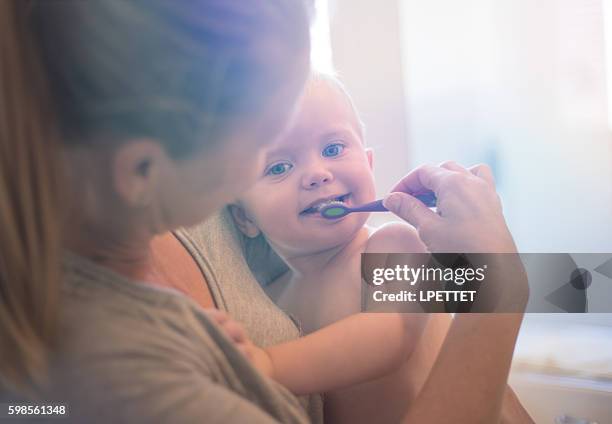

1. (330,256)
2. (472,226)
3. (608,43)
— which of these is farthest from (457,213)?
(608,43)

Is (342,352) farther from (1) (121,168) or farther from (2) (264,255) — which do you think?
(1) (121,168)

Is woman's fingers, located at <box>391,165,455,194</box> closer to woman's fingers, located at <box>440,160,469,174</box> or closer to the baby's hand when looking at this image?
woman's fingers, located at <box>440,160,469,174</box>

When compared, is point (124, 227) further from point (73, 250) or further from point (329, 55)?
point (329, 55)

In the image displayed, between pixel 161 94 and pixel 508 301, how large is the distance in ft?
1.01

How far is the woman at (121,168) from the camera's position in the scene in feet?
1.08

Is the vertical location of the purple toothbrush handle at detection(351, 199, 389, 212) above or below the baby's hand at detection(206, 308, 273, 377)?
above

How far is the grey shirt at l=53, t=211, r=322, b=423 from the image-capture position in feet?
1.10

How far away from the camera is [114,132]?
340 mm

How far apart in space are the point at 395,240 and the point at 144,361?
0.28 m

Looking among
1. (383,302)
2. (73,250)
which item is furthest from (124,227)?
(383,302)

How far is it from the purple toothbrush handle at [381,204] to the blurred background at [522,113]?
0.12 m

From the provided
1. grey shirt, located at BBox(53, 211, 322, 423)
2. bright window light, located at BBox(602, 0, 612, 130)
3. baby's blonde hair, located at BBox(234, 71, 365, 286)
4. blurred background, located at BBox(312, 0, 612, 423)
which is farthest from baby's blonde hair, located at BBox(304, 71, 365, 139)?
bright window light, located at BBox(602, 0, 612, 130)

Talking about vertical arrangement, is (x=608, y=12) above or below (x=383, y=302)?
above

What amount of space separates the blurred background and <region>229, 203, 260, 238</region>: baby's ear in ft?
0.55
